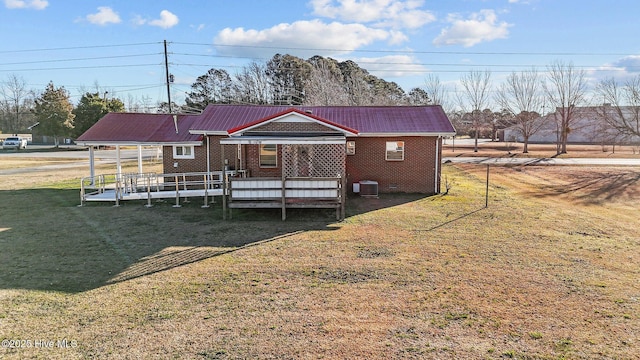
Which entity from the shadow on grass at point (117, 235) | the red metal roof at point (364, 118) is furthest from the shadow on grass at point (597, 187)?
the shadow on grass at point (117, 235)

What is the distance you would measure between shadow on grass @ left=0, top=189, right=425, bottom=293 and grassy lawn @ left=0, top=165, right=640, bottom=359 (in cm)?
6

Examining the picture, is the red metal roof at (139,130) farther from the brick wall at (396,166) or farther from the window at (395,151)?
the window at (395,151)

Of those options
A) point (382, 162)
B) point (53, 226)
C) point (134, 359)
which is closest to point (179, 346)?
point (134, 359)

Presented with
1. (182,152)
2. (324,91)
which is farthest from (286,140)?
(324,91)

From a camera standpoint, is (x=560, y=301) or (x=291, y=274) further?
(x=291, y=274)

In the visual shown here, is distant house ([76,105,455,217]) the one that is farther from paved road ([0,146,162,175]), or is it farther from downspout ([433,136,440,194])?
paved road ([0,146,162,175])

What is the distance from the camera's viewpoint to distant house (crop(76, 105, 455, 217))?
575 inches

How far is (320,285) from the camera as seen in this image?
23.7ft

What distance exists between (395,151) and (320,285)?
1166 cm

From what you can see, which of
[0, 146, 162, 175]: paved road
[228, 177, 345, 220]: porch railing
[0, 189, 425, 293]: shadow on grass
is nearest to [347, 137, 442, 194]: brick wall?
[0, 189, 425, 293]: shadow on grass

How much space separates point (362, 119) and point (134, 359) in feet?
51.0

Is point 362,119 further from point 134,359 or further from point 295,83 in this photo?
point 295,83

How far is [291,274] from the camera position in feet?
25.5

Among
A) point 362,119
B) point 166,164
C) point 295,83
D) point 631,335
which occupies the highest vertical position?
point 295,83
